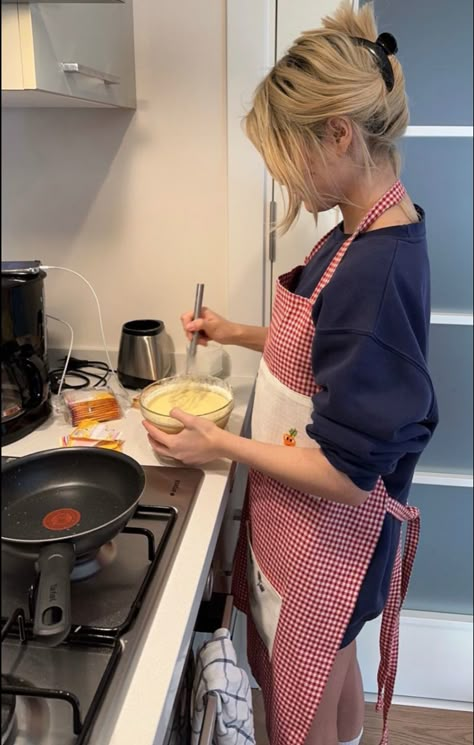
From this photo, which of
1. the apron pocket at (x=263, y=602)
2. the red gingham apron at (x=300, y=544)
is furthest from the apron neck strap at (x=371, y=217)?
the apron pocket at (x=263, y=602)

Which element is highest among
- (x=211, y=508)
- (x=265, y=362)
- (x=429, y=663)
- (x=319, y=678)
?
(x=265, y=362)

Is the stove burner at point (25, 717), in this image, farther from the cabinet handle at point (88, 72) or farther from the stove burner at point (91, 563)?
the cabinet handle at point (88, 72)

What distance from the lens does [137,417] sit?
1246mm

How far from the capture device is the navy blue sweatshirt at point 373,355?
2.51 feet

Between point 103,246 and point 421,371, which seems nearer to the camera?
point 421,371

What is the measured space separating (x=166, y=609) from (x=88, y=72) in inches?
31.1

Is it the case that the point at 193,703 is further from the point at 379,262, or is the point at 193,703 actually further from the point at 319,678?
the point at 379,262

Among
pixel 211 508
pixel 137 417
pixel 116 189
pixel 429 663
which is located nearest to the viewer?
pixel 211 508

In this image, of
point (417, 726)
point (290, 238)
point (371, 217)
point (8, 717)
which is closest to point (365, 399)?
point (371, 217)

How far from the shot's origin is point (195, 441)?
974 millimetres

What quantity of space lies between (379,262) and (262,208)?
56cm

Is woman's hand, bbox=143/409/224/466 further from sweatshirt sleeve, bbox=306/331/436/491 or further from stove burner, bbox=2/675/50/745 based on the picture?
stove burner, bbox=2/675/50/745

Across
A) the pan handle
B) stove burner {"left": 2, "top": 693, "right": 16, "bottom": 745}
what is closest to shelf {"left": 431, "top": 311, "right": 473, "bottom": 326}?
the pan handle

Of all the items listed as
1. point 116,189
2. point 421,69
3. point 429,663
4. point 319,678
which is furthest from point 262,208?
point 429,663
